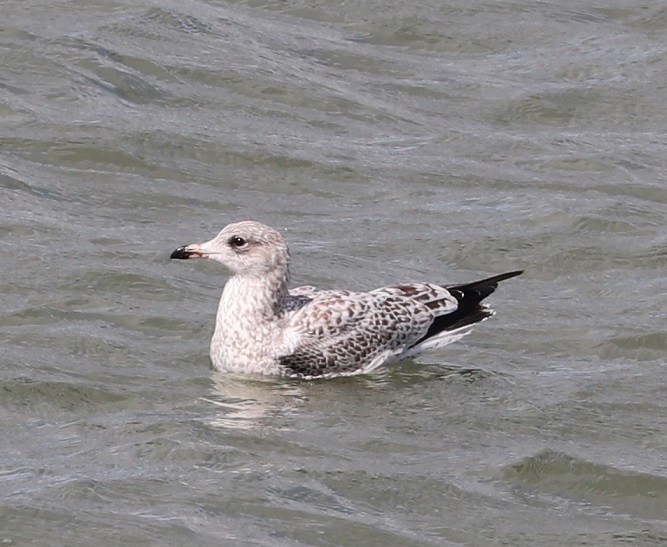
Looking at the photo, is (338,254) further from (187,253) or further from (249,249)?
(187,253)

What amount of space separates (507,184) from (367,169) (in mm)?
1138

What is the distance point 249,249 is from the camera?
11.7m

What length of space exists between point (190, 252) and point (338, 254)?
2.55 m

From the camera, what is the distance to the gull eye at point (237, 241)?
11664 mm

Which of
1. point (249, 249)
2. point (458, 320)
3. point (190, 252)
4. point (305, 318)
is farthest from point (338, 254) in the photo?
point (190, 252)

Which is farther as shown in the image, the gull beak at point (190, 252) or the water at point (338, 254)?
the gull beak at point (190, 252)

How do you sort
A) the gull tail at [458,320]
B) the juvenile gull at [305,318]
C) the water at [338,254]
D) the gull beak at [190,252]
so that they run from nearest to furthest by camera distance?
the water at [338,254], the gull beak at [190,252], the juvenile gull at [305,318], the gull tail at [458,320]

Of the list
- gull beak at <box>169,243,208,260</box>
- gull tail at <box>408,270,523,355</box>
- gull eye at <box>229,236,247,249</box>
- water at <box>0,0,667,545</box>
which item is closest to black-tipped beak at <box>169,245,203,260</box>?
gull beak at <box>169,243,208,260</box>

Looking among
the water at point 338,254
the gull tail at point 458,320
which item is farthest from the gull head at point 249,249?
the gull tail at point 458,320

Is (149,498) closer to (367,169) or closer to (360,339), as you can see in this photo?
(360,339)

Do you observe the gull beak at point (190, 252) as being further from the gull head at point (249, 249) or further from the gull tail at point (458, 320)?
the gull tail at point (458, 320)

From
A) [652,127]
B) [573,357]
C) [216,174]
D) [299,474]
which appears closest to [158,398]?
[299,474]

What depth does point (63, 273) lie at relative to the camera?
1280 cm

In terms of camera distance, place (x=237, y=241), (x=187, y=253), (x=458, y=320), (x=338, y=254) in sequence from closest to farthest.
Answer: (x=187, y=253), (x=237, y=241), (x=458, y=320), (x=338, y=254)
